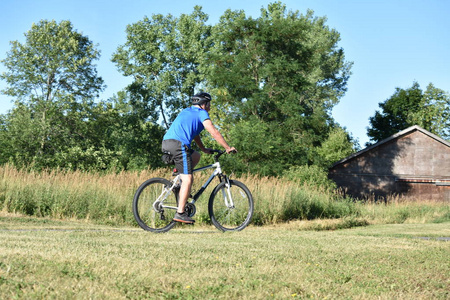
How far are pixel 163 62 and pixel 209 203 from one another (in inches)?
1732

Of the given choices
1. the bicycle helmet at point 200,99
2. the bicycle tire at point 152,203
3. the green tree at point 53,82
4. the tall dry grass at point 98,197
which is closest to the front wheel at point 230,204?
the bicycle tire at point 152,203

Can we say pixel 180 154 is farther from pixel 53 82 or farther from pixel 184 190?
pixel 53 82

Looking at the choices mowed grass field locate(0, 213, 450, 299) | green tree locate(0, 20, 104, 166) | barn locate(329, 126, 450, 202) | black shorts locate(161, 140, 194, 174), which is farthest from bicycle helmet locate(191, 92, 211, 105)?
barn locate(329, 126, 450, 202)

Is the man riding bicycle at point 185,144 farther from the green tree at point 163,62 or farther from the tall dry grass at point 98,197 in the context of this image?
the green tree at point 163,62

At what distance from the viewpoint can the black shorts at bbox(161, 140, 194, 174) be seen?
8.16 m

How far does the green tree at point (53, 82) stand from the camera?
3900cm

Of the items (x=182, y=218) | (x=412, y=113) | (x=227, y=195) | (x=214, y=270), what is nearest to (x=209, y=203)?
(x=227, y=195)

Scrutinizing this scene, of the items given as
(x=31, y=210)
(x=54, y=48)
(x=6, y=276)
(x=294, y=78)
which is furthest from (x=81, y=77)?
(x=6, y=276)

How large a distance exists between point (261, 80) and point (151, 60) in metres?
16.4

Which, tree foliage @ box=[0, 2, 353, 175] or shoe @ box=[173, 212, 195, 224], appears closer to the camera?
shoe @ box=[173, 212, 195, 224]

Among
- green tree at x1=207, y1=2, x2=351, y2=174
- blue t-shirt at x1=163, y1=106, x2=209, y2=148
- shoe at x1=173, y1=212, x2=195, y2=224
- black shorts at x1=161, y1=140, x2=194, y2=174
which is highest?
green tree at x1=207, y1=2, x2=351, y2=174

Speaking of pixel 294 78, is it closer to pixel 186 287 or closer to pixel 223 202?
pixel 223 202

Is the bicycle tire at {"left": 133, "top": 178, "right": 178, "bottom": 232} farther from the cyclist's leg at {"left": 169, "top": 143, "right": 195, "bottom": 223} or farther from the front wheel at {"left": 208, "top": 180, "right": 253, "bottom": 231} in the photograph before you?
the front wheel at {"left": 208, "top": 180, "right": 253, "bottom": 231}

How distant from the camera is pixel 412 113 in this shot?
58.8 metres
